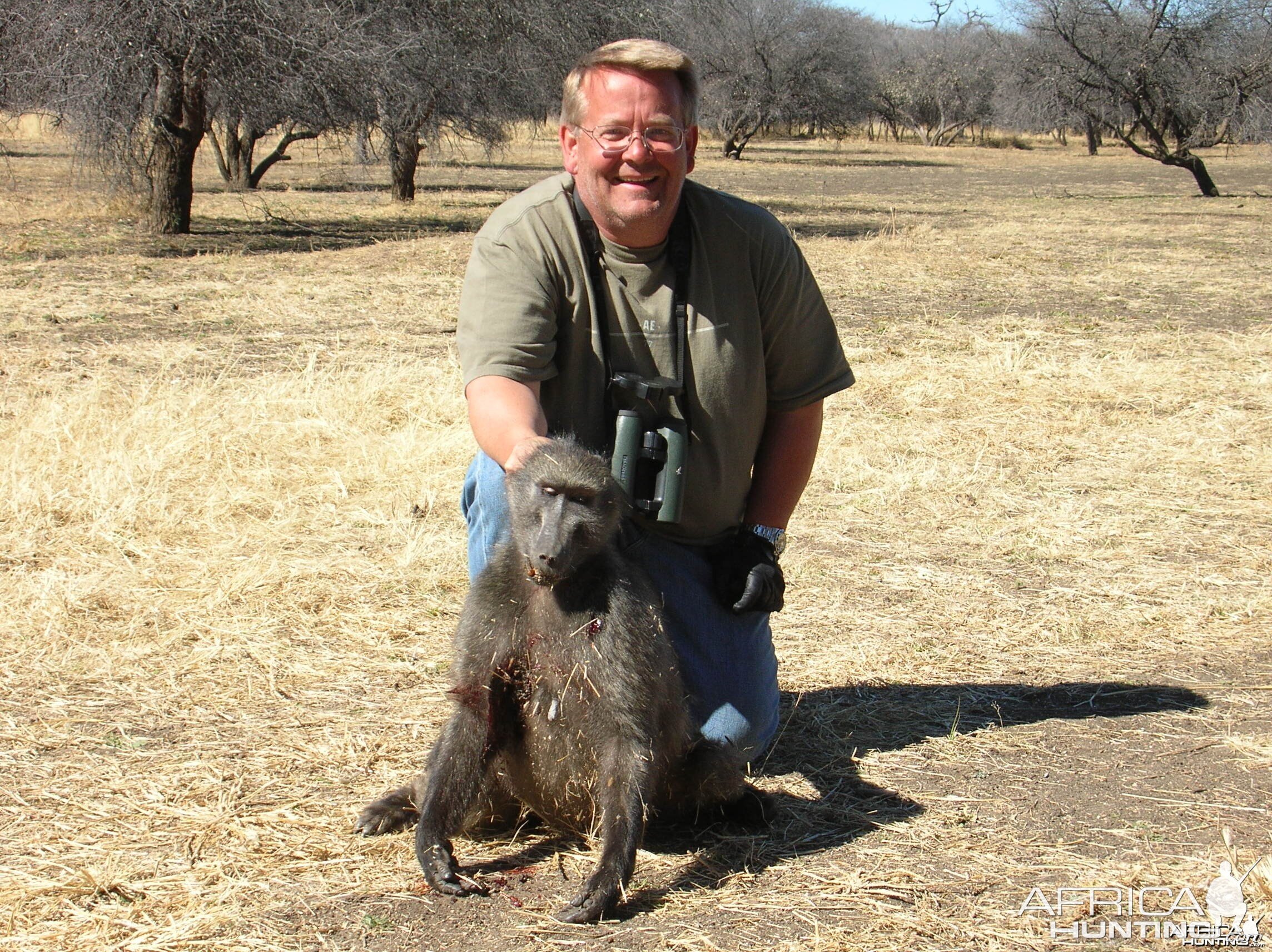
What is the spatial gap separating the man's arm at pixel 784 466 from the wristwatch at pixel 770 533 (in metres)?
0.01

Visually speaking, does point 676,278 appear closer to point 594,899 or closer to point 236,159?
point 594,899

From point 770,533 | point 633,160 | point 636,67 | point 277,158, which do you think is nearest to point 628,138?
point 633,160

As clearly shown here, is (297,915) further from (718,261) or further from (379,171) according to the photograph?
(379,171)

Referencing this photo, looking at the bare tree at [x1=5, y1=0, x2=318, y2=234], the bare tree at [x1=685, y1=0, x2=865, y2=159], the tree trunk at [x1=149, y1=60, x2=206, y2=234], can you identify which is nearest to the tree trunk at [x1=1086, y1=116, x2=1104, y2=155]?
the bare tree at [x1=685, y1=0, x2=865, y2=159]

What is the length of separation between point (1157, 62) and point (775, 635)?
24.6 m

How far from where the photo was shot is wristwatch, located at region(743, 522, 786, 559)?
340 centimetres

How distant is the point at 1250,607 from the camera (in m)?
4.50

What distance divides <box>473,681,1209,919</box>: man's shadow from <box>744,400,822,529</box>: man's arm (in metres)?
0.67

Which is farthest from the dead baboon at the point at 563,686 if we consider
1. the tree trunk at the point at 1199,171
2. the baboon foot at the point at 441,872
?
the tree trunk at the point at 1199,171

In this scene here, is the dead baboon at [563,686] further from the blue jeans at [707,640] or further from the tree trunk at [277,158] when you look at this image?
the tree trunk at [277,158]

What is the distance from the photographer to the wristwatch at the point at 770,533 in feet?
11.2

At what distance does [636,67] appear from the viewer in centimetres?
300

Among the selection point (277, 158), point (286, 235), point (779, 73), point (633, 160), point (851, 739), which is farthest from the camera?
point (779, 73)

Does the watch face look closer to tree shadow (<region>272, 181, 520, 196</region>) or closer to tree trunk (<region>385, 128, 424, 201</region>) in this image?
tree trunk (<region>385, 128, 424, 201</region>)
